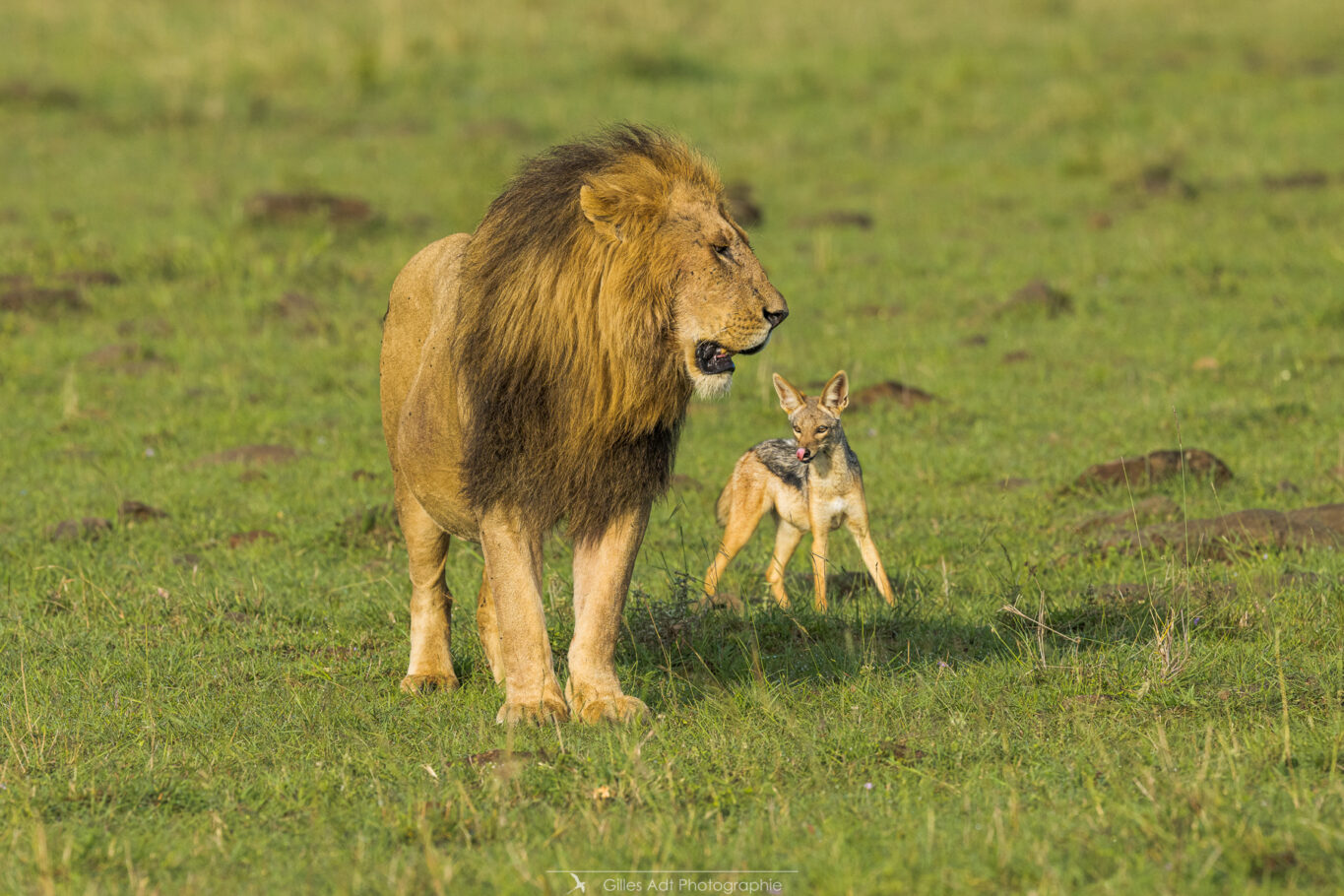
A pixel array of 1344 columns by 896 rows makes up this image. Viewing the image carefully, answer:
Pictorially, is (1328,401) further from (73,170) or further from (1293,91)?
(73,170)

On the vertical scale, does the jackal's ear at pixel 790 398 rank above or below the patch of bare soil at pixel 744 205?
below

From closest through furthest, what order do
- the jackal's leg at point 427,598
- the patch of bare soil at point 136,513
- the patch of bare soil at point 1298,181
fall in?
the jackal's leg at point 427,598
the patch of bare soil at point 136,513
the patch of bare soil at point 1298,181

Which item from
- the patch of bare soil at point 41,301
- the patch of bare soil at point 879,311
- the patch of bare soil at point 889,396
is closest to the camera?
the patch of bare soil at point 889,396

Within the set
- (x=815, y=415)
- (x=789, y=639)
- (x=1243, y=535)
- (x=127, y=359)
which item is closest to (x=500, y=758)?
(x=789, y=639)

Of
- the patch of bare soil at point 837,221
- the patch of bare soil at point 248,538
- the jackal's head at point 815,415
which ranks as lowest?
the patch of bare soil at point 248,538

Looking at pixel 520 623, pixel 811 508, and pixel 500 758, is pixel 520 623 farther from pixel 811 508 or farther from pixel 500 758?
pixel 811 508

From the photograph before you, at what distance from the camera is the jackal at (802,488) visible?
705cm

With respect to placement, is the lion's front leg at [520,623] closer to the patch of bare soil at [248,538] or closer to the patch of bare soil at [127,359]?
the patch of bare soil at [248,538]

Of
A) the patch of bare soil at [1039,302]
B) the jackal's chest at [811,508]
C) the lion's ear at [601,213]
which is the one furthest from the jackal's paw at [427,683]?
the patch of bare soil at [1039,302]

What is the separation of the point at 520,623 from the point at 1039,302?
8380 mm

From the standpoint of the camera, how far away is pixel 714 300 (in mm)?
4758

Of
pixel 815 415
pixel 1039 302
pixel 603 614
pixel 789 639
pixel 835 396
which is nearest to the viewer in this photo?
pixel 603 614

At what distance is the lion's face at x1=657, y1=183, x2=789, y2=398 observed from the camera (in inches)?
186

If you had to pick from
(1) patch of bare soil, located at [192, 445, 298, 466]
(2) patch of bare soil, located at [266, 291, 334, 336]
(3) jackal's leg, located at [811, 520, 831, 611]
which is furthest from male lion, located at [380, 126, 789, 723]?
(2) patch of bare soil, located at [266, 291, 334, 336]
